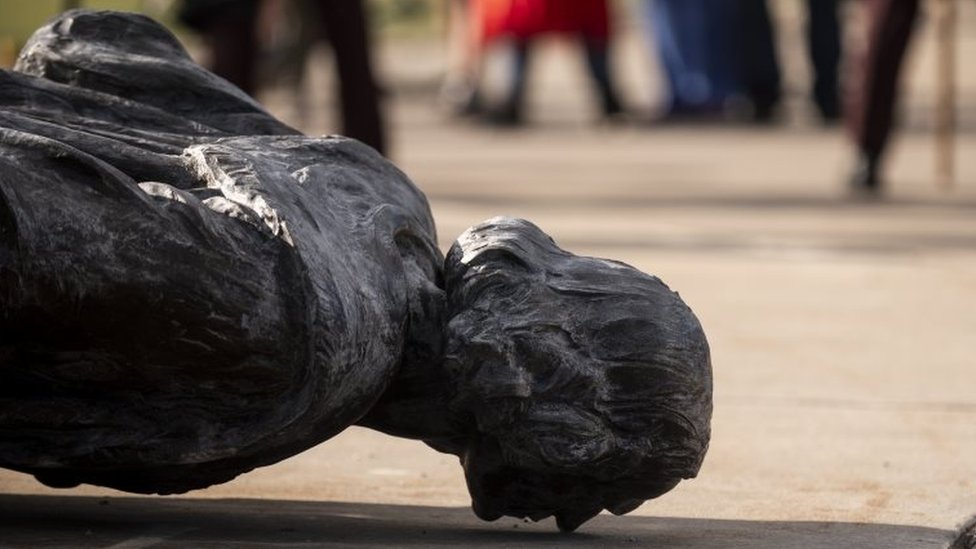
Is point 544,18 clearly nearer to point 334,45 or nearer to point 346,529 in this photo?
point 334,45

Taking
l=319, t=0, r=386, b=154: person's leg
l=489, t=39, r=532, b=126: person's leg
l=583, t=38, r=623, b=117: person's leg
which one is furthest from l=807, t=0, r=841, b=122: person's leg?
l=319, t=0, r=386, b=154: person's leg

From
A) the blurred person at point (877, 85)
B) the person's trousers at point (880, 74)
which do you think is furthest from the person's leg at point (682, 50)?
the person's trousers at point (880, 74)

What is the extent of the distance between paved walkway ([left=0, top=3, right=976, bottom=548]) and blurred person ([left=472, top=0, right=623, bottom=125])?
95.9 inches

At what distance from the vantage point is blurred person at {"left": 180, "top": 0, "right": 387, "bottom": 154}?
28.1 ft

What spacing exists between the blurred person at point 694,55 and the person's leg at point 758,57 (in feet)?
0.39

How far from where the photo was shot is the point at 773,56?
A: 48.2 ft

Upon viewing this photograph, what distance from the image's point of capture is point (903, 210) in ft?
30.1

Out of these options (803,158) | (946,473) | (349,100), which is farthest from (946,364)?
→ (803,158)

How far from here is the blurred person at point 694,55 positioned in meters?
14.9

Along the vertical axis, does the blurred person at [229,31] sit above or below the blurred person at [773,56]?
above

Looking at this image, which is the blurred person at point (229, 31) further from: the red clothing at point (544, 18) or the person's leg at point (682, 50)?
the person's leg at point (682, 50)

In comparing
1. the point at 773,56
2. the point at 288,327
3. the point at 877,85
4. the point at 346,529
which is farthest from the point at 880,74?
the point at 288,327

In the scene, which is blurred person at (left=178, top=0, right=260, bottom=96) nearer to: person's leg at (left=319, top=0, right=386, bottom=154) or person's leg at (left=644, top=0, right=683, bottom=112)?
person's leg at (left=319, top=0, right=386, bottom=154)

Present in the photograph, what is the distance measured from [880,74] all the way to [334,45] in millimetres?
2177
